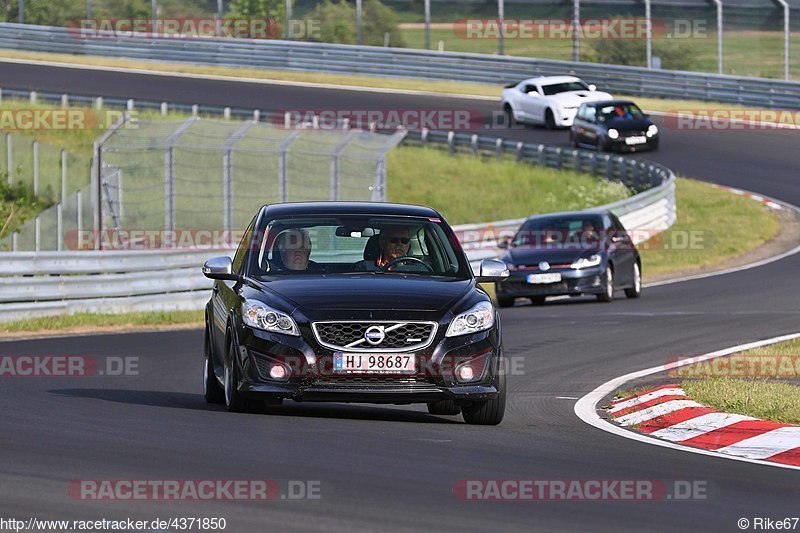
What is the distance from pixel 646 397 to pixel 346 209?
2.79 metres

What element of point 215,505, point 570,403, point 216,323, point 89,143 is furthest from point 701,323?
point 89,143

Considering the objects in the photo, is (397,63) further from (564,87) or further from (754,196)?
(754,196)

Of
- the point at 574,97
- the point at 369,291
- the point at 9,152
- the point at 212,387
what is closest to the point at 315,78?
the point at 574,97

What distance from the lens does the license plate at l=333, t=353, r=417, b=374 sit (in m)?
10.3

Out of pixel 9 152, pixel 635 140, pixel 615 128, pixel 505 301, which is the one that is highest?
pixel 9 152

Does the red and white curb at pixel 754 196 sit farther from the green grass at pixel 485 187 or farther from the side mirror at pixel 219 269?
the side mirror at pixel 219 269

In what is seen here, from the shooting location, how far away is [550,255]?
2395cm

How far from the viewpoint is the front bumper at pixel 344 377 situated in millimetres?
10336

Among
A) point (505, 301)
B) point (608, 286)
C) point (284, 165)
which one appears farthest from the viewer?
point (284, 165)

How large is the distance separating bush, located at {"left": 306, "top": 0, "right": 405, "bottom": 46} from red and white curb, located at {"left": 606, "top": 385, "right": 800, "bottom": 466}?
144 ft

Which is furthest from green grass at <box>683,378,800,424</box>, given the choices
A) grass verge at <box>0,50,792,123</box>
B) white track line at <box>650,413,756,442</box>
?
grass verge at <box>0,50,792,123</box>

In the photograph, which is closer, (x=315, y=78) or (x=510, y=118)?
(x=510, y=118)

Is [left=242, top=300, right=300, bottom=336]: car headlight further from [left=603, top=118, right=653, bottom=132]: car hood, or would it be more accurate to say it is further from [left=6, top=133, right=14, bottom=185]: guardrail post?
[left=603, top=118, right=653, bottom=132]: car hood

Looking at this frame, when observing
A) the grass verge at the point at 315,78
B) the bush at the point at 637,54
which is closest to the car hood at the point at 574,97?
the grass verge at the point at 315,78
